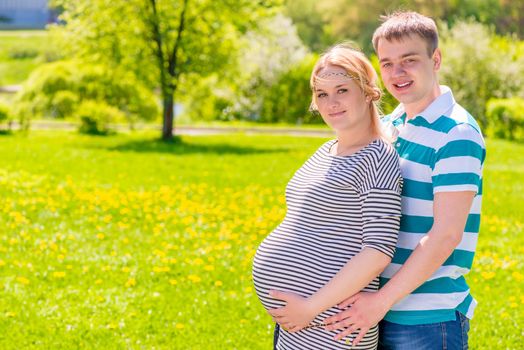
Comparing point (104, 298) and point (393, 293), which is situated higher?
point (393, 293)

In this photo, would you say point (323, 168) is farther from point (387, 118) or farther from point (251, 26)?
point (251, 26)

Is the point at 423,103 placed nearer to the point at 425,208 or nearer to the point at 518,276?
the point at 425,208

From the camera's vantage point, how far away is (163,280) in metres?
6.43

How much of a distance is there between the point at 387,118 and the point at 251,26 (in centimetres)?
1831

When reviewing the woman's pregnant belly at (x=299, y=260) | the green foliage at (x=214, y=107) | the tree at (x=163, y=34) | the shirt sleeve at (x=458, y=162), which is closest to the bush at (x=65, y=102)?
the tree at (x=163, y=34)

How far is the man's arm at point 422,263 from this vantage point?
2.22 metres

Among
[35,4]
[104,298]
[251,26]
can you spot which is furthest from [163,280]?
[35,4]

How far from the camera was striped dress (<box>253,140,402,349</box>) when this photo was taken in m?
2.27

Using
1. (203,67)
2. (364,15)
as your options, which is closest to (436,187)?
(203,67)

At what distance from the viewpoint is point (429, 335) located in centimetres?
238

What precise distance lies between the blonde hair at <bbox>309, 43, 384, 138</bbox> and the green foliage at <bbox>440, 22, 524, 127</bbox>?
27.2 meters

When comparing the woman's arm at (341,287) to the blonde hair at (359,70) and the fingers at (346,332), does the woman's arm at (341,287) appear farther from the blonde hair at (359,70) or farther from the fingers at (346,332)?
the blonde hair at (359,70)

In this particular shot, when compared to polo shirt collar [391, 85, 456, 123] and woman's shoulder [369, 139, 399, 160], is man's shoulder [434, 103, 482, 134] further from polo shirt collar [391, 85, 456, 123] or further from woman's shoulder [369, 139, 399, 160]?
woman's shoulder [369, 139, 399, 160]

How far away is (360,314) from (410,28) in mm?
945
